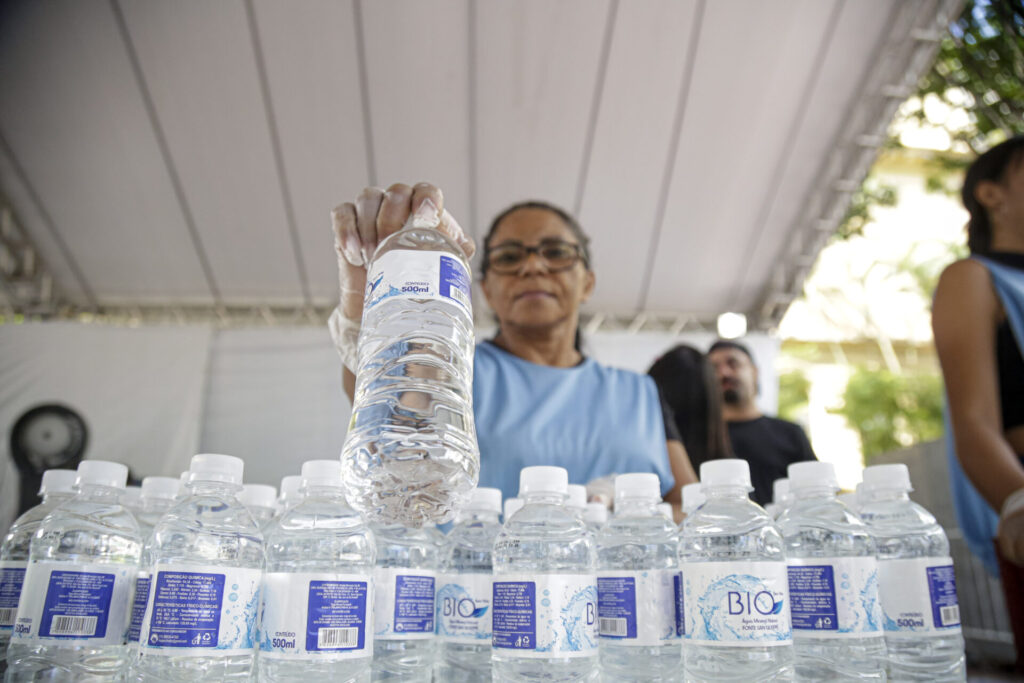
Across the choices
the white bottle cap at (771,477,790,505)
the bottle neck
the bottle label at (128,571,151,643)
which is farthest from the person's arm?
the bottle label at (128,571,151,643)

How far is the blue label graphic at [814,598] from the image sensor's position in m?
0.83

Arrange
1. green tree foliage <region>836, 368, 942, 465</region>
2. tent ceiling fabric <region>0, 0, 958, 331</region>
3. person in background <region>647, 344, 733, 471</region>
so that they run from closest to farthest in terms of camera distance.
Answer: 1. person in background <region>647, 344, 733, 471</region>
2. tent ceiling fabric <region>0, 0, 958, 331</region>
3. green tree foliage <region>836, 368, 942, 465</region>

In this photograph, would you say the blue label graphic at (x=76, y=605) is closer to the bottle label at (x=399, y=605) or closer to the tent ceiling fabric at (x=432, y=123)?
the bottle label at (x=399, y=605)

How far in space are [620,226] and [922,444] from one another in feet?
7.18

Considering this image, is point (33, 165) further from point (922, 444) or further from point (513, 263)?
point (922, 444)

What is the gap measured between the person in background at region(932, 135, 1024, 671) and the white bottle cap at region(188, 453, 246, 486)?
127cm

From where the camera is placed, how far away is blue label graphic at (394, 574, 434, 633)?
0.87 meters

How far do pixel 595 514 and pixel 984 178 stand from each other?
141cm

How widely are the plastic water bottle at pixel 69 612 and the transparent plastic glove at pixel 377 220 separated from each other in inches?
20.9

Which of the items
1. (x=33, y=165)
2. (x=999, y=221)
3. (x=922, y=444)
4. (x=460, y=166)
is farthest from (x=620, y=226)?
(x=33, y=165)

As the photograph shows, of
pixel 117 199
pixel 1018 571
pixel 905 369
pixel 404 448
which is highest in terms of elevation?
pixel 905 369

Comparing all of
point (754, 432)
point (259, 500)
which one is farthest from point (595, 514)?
point (754, 432)

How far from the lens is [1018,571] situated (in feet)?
4.34

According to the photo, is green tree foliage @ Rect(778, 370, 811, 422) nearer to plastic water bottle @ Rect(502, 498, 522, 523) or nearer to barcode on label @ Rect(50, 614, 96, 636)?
plastic water bottle @ Rect(502, 498, 522, 523)
